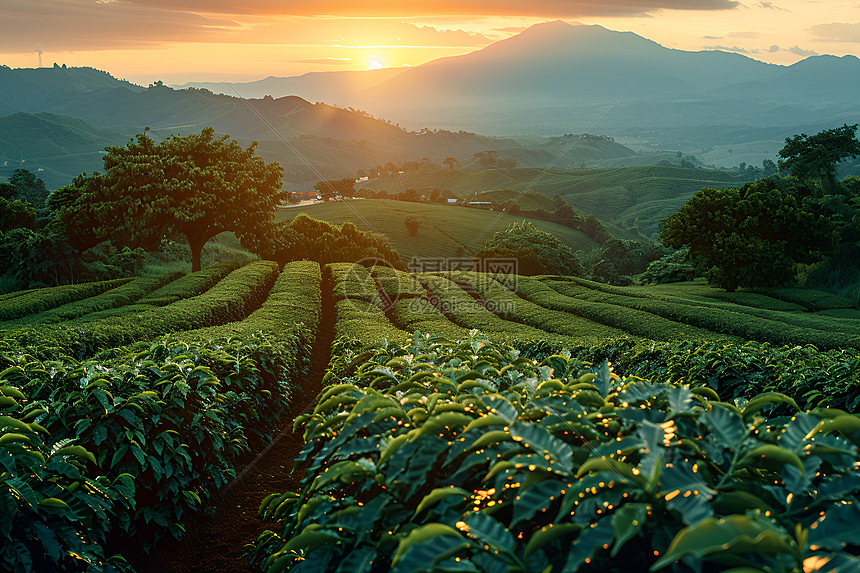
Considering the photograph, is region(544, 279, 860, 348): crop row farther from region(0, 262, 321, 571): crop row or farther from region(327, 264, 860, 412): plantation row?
region(0, 262, 321, 571): crop row

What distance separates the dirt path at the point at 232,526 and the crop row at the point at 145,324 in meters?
5.13

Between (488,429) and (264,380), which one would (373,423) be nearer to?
(488,429)

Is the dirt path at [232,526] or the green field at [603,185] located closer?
the dirt path at [232,526]

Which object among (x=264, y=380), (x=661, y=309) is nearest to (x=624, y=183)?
(x=661, y=309)

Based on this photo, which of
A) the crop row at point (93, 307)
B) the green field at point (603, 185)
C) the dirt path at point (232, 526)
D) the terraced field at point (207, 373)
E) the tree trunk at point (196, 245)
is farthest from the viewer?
the green field at point (603, 185)

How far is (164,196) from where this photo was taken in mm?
29062

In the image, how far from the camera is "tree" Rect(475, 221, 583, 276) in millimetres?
49000

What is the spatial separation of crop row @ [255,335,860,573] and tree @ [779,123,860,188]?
45.7 meters

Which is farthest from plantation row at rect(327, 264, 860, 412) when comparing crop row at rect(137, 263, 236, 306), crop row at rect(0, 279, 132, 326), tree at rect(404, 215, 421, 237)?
tree at rect(404, 215, 421, 237)

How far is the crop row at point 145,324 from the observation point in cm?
1111

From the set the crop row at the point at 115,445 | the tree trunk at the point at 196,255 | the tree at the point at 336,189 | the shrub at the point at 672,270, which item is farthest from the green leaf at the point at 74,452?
the tree at the point at 336,189

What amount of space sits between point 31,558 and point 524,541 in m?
3.32

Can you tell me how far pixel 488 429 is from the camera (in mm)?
2180

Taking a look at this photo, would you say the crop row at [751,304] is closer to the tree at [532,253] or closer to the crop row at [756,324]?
the crop row at [756,324]
